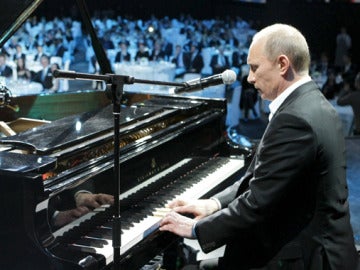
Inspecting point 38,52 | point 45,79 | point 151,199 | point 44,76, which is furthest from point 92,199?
point 38,52

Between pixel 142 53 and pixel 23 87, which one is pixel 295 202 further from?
pixel 142 53

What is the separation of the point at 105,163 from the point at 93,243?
1.35ft

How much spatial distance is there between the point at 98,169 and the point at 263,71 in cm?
94

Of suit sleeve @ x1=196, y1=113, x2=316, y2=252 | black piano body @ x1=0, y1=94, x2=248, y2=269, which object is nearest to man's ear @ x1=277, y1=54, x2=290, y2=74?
suit sleeve @ x1=196, y1=113, x2=316, y2=252

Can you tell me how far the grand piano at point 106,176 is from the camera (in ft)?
7.31

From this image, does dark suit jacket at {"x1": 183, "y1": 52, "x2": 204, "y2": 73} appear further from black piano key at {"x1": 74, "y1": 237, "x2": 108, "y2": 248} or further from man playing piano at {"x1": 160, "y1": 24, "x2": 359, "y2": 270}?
man playing piano at {"x1": 160, "y1": 24, "x2": 359, "y2": 270}

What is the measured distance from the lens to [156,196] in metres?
3.05

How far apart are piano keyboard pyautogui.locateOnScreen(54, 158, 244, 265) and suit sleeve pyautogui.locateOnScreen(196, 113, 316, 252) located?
0.53 m

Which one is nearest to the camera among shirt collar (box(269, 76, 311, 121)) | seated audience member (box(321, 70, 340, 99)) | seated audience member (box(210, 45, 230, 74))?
shirt collar (box(269, 76, 311, 121))

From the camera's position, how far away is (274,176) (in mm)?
2072

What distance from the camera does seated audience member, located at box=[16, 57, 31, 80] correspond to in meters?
9.59

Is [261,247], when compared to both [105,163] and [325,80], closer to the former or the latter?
[105,163]

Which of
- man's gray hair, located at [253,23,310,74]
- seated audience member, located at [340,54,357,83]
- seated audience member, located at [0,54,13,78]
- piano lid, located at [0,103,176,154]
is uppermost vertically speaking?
man's gray hair, located at [253,23,310,74]

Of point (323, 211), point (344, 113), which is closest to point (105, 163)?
point (323, 211)
